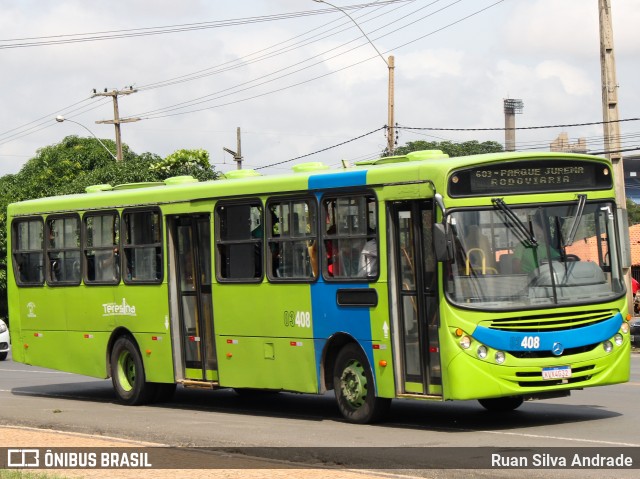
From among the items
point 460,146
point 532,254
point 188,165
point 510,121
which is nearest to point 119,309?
point 532,254

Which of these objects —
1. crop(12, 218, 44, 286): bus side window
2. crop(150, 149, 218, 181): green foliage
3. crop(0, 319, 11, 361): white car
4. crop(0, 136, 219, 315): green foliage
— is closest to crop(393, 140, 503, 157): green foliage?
crop(0, 136, 219, 315): green foliage

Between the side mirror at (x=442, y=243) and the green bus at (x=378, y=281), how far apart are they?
0.05 feet

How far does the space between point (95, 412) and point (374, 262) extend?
524 centimetres

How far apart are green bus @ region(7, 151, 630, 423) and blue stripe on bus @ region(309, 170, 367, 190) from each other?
0.02 metres

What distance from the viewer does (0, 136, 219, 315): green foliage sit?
1688 inches

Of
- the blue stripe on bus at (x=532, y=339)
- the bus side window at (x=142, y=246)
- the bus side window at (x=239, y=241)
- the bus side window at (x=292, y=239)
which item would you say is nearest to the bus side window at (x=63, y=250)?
the bus side window at (x=142, y=246)

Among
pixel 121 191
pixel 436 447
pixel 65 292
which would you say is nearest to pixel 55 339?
pixel 65 292

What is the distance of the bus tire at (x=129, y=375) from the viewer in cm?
1892

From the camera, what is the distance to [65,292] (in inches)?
798

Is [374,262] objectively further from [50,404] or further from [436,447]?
[50,404]

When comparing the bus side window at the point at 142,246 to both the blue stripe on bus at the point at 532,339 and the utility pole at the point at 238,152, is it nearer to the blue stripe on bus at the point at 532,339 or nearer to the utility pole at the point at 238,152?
the blue stripe on bus at the point at 532,339

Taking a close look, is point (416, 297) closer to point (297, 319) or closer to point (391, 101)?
point (297, 319)

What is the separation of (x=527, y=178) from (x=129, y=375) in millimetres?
7671

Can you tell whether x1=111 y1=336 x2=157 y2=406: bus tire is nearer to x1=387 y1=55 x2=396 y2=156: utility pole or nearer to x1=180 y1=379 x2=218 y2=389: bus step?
x1=180 y1=379 x2=218 y2=389: bus step
